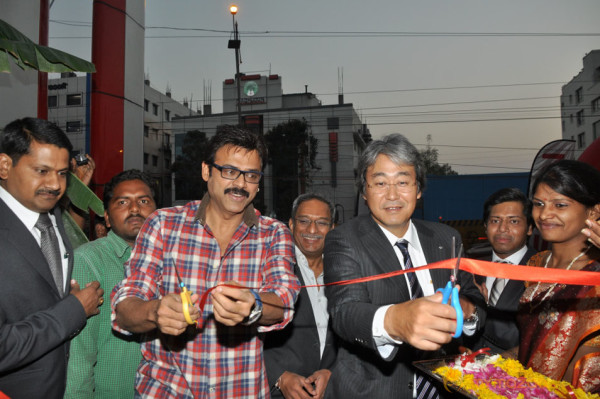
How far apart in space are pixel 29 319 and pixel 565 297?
2970 millimetres

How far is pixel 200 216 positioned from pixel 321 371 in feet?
4.99

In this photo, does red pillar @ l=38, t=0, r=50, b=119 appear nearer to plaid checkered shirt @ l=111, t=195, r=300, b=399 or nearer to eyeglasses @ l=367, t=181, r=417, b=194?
plaid checkered shirt @ l=111, t=195, r=300, b=399

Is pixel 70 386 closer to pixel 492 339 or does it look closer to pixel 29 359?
pixel 29 359

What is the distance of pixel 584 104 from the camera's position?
42.0m

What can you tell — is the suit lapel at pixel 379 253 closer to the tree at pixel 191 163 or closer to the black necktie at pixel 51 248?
the black necktie at pixel 51 248

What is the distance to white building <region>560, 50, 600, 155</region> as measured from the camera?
40.3m

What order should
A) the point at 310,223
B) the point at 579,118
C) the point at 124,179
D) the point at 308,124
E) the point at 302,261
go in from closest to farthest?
the point at 124,179 → the point at 302,261 → the point at 310,223 → the point at 579,118 → the point at 308,124

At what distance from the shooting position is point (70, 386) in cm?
241

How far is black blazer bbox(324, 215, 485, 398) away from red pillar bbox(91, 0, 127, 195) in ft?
22.1

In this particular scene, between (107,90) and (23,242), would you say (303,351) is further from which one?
(107,90)

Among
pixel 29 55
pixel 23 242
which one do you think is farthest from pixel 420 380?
pixel 29 55

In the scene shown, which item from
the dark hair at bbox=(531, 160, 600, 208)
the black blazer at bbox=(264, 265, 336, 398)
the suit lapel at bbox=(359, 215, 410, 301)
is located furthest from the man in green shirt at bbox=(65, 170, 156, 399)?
the dark hair at bbox=(531, 160, 600, 208)

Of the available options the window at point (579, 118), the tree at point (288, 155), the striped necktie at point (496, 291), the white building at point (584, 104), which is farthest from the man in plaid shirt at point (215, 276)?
the window at point (579, 118)

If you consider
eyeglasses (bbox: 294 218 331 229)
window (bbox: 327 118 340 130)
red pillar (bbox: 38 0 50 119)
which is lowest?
eyeglasses (bbox: 294 218 331 229)
